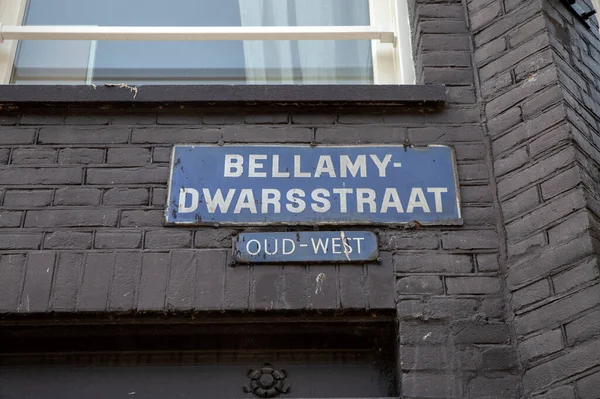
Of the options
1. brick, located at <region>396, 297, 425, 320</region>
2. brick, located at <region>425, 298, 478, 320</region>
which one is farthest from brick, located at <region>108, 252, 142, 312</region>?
brick, located at <region>425, 298, 478, 320</region>

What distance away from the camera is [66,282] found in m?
3.73

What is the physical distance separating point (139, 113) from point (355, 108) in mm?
981

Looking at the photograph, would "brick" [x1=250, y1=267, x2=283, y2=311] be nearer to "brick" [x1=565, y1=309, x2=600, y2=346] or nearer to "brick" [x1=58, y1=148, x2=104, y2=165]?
"brick" [x1=58, y1=148, x2=104, y2=165]

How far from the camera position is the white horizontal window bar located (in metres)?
4.93

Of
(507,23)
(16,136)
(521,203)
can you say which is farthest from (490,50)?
(16,136)

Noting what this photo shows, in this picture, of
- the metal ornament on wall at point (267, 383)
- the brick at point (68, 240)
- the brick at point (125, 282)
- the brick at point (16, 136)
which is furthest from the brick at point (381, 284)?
the brick at point (16, 136)

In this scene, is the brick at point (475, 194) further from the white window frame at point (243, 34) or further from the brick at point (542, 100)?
the white window frame at point (243, 34)

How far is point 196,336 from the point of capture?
12.5ft

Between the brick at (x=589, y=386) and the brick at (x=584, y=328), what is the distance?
149mm

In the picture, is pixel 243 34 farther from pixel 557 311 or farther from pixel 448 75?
pixel 557 311

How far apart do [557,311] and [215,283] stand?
1.32 m

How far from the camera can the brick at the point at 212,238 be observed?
3848 mm

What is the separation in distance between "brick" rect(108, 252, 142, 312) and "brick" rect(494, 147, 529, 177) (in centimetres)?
157

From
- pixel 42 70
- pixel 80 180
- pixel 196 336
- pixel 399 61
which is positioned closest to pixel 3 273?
pixel 80 180
